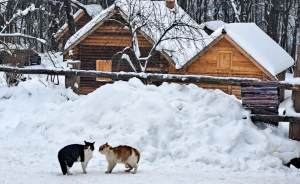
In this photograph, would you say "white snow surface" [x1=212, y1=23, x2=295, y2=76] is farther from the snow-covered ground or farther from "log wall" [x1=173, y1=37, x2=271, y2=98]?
the snow-covered ground

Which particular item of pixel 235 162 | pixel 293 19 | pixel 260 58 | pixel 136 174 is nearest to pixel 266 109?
pixel 235 162

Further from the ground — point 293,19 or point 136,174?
point 293,19

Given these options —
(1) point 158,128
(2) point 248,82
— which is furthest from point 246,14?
(1) point 158,128

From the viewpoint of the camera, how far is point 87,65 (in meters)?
31.4

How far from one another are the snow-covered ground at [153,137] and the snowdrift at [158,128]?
2cm

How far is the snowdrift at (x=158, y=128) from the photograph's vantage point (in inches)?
379

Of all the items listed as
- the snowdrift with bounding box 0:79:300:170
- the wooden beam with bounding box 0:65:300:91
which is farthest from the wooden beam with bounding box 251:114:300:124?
the wooden beam with bounding box 0:65:300:91

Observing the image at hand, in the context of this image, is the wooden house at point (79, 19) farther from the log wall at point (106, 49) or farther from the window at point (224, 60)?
the window at point (224, 60)

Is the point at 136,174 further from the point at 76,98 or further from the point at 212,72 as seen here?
the point at 212,72

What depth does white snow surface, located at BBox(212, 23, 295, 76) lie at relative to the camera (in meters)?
28.5

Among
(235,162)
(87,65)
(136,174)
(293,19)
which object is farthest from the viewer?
(293,19)

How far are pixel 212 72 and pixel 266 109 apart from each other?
62.3ft

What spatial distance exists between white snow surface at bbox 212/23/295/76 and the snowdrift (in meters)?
A: 17.5

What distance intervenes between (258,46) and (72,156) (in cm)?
2389
